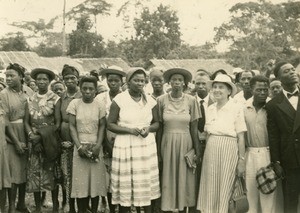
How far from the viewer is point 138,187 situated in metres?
5.27

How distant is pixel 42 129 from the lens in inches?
230

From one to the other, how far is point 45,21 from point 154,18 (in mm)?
19743

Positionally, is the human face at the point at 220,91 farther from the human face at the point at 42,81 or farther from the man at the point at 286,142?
the human face at the point at 42,81

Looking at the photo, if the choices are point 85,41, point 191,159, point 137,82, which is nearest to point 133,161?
point 191,159

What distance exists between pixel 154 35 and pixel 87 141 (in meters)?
34.3

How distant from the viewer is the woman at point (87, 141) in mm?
5516

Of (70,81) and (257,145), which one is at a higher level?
(70,81)

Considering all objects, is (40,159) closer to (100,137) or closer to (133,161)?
(100,137)

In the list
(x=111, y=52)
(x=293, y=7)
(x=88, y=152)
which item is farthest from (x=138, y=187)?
(x=111, y=52)

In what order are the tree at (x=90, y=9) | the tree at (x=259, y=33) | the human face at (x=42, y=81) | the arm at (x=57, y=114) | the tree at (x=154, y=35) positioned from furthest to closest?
the tree at (x=154, y=35)
the tree at (x=90, y=9)
the tree at (x=259, y=33)
the human face at (x=42, y=81)
the arm at (x=57, y=114)

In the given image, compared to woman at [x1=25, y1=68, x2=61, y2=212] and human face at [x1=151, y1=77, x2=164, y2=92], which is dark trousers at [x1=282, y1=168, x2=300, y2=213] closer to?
human face at [x1=151, y1=77, x2=164, y2=92]

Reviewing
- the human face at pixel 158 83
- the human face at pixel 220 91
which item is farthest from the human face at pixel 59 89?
the human face at pixel 220 91

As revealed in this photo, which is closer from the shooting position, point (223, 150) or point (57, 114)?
point (223, 150)

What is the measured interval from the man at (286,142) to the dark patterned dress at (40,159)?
112 inches
